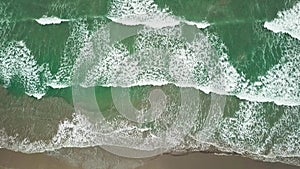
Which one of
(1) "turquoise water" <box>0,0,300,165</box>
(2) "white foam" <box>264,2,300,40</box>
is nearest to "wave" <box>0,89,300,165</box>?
(1) "turquoise water" <box>0,0,300,165</box>

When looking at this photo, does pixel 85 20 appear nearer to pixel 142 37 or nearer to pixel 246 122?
pixel 142 37

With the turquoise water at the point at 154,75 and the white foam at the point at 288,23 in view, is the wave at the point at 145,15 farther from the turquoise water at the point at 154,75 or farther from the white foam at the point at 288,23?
the white foam at the point at 288,23

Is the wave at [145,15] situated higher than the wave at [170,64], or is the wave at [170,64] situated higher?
the wave at [145,15]

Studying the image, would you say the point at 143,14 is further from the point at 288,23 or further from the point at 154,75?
the point at 288,23

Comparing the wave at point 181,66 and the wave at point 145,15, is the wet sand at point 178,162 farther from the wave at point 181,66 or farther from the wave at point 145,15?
the wave at point 145,15

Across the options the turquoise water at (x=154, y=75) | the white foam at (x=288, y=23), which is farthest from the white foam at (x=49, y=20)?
the white foam at (x=288, y=23)

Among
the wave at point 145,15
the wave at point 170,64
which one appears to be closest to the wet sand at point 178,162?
the wave at point 170,64

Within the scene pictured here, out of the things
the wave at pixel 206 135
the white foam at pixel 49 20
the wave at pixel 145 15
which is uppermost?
the wave at pixel 145 15

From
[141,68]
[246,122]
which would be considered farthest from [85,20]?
[246,122]
